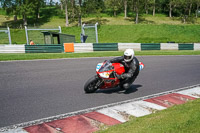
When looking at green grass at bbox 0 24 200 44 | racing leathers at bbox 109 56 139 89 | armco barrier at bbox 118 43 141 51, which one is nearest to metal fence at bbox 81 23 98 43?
armco barrier at bbox 118 43 141 51

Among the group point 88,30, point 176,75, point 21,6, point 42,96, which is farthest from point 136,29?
point 42,96

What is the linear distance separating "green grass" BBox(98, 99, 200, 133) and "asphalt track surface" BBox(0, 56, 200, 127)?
171 cm

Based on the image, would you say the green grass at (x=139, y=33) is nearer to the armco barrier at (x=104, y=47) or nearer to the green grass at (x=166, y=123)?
the armco barrier at (x=104, y=47)

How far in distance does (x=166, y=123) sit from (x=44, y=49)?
17.8 m

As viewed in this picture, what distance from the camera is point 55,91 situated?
7.19 m

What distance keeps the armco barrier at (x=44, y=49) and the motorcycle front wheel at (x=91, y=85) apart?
47.8 ft

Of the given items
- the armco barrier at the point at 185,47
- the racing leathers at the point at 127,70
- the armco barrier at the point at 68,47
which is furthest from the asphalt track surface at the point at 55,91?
the armco barrier at the point at 185,47

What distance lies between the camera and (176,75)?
1045cm

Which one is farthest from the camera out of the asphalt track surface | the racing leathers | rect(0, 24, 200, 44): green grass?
Answer: rect(0, 24, 200, 44): green grass

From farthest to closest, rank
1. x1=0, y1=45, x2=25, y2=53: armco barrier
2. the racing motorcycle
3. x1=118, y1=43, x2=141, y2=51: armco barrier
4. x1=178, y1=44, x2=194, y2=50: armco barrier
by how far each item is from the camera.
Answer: x1=178, y1=44, x2=194, y2=50: armco barrier → x1=118, y1=43, x2=141, y2=51: armco barrier → x1=0, y1=45, x2=25, y2=53: armco barrier → the racing motorcycle

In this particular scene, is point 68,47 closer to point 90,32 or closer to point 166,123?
point 90,32

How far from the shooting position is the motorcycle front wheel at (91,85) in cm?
677

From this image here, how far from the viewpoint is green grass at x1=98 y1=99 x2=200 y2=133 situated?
3953mm

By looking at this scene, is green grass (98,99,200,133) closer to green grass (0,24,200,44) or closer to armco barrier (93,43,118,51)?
armco barrier (93,43,118,51)
